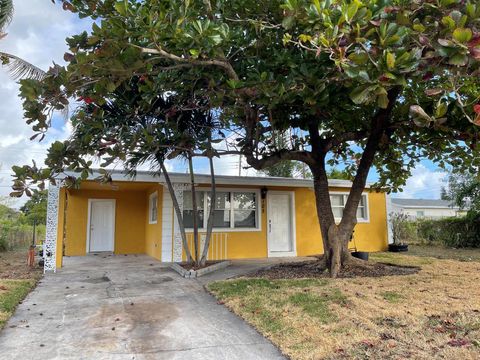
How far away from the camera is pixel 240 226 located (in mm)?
12102

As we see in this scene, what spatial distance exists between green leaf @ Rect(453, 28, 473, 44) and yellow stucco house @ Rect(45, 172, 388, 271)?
8718 millimetres

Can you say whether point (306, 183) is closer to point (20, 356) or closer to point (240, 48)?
point (240, 48)

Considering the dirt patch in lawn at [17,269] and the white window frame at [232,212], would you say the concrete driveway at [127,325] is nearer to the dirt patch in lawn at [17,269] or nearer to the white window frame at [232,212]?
the dirt patch in lawn at [17,269]

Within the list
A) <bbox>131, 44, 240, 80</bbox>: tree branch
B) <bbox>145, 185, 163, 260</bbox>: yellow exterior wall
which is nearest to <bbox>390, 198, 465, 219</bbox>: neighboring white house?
<bbox>145, 185, 163, 260</bbox>: yellow exterior wall

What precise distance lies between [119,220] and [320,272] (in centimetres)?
854

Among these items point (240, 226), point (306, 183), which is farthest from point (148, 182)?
point (306, 183)

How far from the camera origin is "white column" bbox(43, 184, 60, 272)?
9.30 meters

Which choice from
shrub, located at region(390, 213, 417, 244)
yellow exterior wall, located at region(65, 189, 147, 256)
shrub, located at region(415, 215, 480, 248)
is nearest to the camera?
yellow exterior wall, located at region(65, 189, 147, 256)

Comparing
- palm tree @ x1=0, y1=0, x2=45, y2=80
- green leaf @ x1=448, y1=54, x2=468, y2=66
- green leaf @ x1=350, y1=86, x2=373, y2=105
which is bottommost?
green leaf @ x1=350, y1=86, x2=373, y2=105

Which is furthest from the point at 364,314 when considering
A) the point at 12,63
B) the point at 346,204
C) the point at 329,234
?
the point at 12,63

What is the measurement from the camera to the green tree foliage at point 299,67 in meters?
3.51

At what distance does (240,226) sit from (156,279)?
171 inches

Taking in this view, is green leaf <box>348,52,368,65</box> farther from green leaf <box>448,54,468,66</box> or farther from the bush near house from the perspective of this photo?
the bush near house

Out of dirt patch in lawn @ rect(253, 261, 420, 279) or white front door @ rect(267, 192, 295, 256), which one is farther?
white front door @ rect(267, 192, 295, 256)
